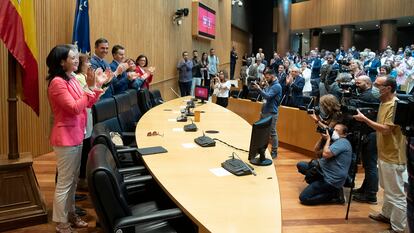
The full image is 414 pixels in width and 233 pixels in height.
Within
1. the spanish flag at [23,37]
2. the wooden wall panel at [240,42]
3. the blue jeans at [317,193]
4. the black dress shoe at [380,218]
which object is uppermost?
the wooden wall panel at [240,42]

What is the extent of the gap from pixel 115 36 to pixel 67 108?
4.95 meters

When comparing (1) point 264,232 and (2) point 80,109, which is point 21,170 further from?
(1) point 264,232

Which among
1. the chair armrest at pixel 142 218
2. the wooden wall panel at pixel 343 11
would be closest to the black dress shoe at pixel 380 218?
the chair armrest at pixel 142 218

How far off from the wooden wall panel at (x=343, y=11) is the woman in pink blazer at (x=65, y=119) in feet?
57.5

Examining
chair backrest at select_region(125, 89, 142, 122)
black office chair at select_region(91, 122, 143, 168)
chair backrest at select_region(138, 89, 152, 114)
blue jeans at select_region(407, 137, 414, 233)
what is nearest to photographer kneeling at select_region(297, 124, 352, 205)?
blue jeans at select_region(407, 137, 414, 233)

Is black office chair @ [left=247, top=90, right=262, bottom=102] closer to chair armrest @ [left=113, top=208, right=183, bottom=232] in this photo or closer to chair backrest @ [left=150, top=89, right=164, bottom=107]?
chair backrest @ [left=150, top=89, right=164, bottom=107]

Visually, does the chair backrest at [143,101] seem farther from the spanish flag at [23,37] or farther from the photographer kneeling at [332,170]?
the photographer kneeling at [332,170]

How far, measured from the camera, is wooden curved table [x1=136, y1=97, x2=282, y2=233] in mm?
1817

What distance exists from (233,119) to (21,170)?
104 inches

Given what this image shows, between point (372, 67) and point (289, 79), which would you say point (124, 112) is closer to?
point (289, 79)

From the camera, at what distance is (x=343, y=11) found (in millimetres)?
20078

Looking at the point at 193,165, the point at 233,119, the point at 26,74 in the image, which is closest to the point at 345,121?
the point at 233,119

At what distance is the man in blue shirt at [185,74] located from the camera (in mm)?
11117

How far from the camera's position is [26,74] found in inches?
135
